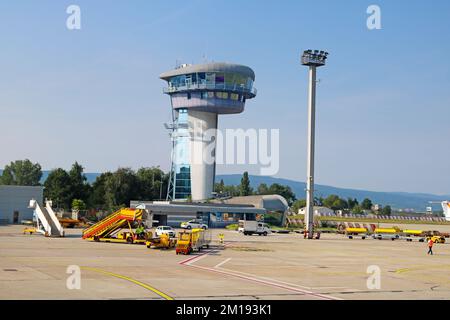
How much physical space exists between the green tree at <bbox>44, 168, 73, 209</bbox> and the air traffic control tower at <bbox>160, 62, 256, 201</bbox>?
27965 millimetres

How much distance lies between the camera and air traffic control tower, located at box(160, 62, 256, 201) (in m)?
135

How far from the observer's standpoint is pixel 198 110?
5502 inches

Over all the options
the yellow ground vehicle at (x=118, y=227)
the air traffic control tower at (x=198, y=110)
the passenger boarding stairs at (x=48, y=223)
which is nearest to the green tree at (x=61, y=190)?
the air traffic control tower at (x=198, y=110)

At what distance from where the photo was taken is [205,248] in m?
50.8

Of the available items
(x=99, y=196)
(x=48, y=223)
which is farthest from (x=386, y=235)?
(x=99, y=196)

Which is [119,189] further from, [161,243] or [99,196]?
[161,243]

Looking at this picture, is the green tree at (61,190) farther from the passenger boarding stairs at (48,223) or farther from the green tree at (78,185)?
Result: the passenger boarding stairs at (48,223)

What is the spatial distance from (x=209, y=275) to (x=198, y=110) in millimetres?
111270

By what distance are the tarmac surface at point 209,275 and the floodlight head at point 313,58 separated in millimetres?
45923

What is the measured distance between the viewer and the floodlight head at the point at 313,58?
86125mm

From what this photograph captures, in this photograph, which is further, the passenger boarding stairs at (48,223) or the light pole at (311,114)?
the light pole at (311,114)
